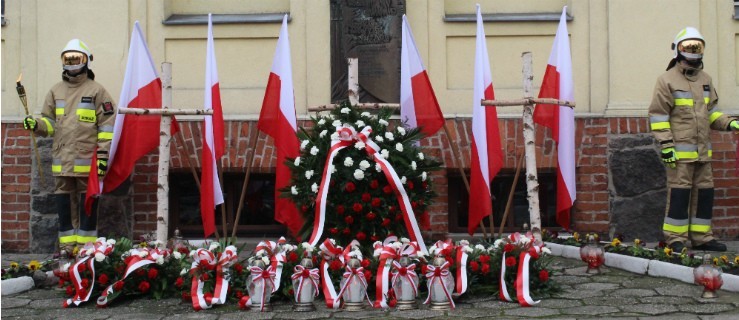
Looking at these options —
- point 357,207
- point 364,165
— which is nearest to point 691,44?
point 364,165

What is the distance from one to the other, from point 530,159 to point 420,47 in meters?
2.20

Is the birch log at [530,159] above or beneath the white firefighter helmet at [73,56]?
beneath

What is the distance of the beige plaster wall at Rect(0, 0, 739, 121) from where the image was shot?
895 centimetres

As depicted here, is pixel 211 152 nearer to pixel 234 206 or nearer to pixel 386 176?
pixel 386 176

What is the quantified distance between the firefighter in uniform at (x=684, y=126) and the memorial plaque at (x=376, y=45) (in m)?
2.36

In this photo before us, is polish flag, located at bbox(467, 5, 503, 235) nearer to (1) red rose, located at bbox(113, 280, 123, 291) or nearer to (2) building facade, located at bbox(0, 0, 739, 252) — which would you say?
(2) building facade, located at bbox(0, 0, 739, 252)

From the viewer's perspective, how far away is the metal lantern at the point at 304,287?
5863 millimetres

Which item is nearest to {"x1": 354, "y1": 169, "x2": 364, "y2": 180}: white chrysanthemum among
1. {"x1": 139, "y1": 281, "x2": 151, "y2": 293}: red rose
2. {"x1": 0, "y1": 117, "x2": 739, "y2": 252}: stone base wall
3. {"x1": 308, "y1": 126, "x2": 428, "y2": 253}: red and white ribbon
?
{"x1": 308, "y1": 126, "x2": 428, "y2": 253}: red and white ribbon

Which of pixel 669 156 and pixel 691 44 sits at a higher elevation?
pixel 691 44

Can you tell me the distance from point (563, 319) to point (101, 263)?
3.09 meters

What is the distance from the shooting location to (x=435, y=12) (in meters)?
9.00

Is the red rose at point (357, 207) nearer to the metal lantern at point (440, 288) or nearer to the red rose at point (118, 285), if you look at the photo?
the metal lantern at point (440, 288)

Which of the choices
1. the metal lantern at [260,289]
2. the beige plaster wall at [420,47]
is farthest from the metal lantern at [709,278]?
the beige plaster wall at [420,47]

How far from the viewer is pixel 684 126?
7.99m
